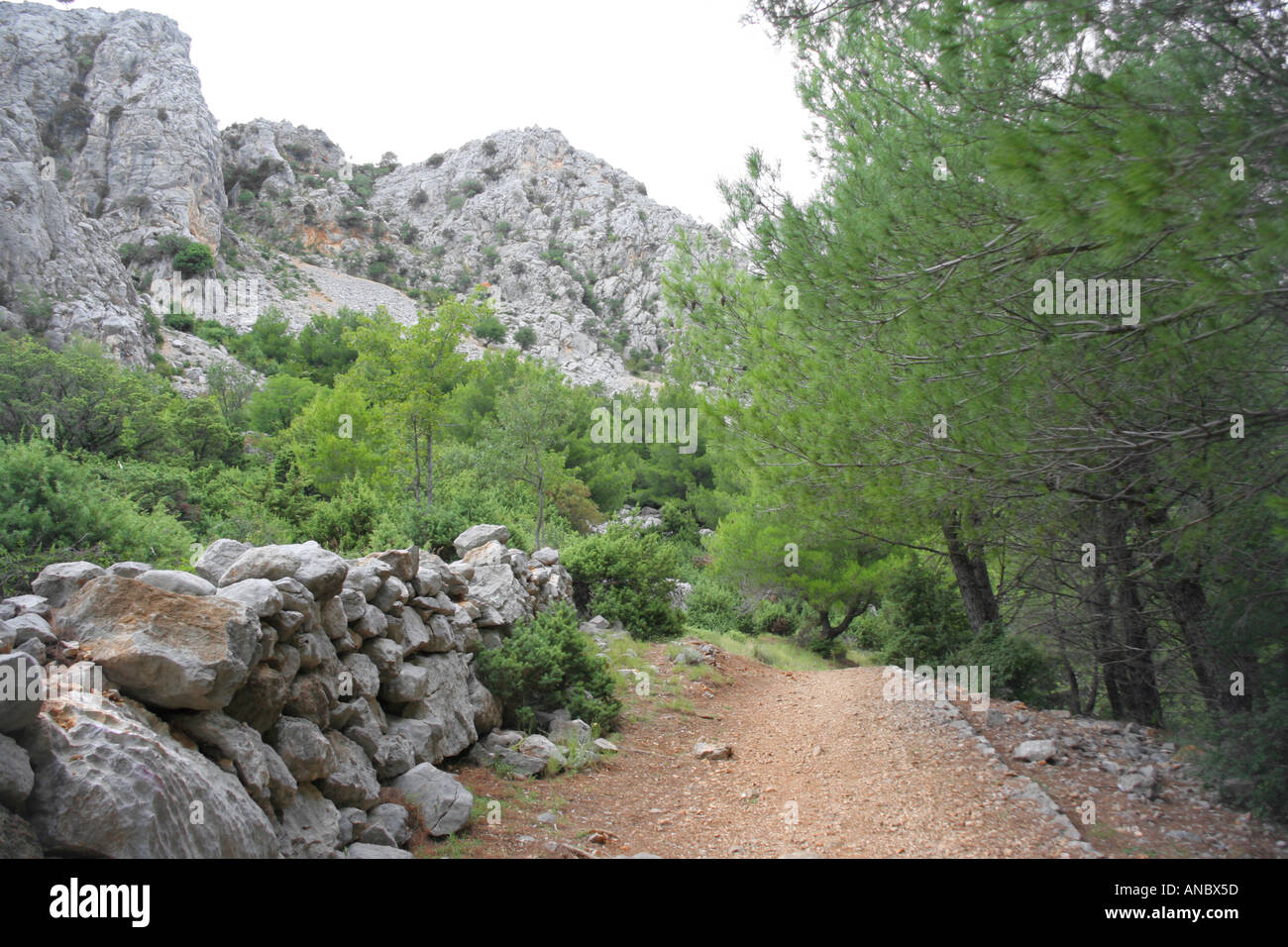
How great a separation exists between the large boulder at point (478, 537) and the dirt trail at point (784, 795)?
3553 millimetres

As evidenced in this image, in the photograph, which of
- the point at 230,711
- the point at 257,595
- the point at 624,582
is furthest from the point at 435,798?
the point at 624,582

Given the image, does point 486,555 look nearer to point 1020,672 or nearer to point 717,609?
point 1020,672

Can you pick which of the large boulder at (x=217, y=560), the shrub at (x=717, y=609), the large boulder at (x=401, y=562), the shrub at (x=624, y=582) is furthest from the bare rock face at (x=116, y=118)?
the large boulder at (x=217, y=560)

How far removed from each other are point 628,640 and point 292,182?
71603mm

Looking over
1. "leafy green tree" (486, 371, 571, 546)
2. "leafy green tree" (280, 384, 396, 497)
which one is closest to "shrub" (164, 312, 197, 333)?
"leafy green tree" (280, 384, 396, 497)

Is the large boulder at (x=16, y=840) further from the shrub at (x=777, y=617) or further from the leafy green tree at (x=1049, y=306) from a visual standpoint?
the shrub at (x=777, y=617)

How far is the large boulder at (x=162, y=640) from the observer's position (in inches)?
130

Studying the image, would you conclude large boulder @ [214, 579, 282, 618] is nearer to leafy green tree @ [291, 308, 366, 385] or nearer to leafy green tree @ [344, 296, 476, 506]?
leafy green tree @ [344, 296, 476, 506]

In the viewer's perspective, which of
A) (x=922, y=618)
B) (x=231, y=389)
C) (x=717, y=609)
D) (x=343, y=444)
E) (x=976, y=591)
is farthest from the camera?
(x=231, y=389)

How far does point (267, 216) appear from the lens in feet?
210

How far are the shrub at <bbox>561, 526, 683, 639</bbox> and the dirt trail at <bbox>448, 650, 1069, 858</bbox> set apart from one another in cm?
371

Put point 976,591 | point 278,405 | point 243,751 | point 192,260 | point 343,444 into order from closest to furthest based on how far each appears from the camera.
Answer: point 243,751
point 976,591
point 343,444
point 278,405
point 192,260

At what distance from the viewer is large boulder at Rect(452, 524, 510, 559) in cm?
1088

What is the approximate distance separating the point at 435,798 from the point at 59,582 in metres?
2.65
